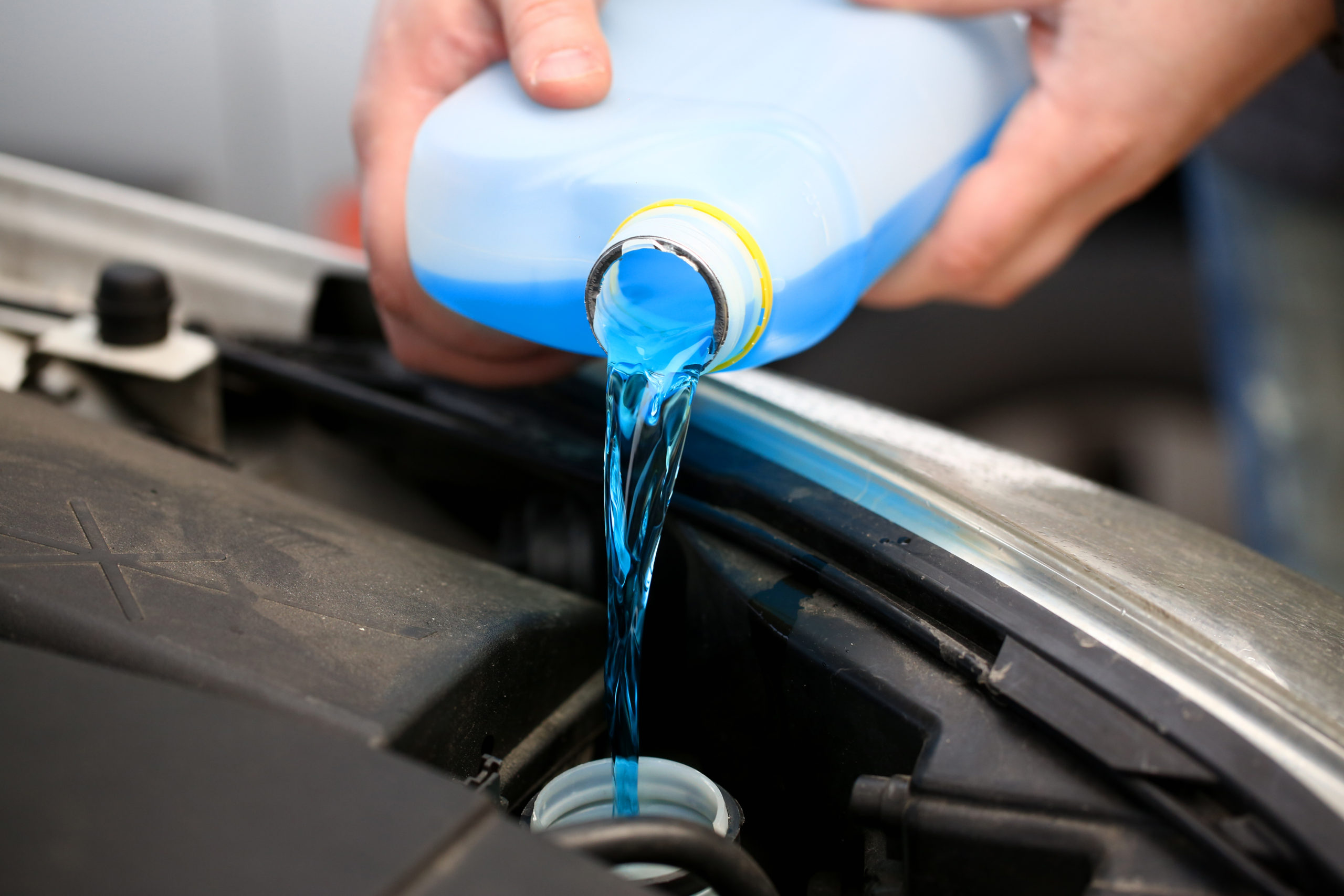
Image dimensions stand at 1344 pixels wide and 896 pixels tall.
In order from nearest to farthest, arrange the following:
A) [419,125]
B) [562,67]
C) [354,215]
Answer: [562,67]
[419,125]
[354,215]

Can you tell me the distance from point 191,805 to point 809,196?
416 mm

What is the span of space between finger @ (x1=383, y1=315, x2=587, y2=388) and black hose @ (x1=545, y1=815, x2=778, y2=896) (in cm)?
43

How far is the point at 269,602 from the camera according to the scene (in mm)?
499

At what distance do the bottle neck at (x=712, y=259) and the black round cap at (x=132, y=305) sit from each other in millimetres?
444

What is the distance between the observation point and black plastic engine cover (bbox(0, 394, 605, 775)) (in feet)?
1.47

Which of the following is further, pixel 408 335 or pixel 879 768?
pixel 408 335

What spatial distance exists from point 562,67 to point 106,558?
35 cm

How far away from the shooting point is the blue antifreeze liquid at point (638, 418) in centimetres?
56

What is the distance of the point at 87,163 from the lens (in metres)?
2.34

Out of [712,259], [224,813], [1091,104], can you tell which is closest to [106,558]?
[224,813]

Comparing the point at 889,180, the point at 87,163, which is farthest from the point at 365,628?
the point at 87,163

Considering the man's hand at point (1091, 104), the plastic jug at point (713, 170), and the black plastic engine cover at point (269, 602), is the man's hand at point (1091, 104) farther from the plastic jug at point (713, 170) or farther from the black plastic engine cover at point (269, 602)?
the black plastic engine cover at point (269, 602)

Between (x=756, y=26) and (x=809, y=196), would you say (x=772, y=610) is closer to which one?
(x=809, y=196)

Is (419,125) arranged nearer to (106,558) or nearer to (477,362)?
(477,362)
